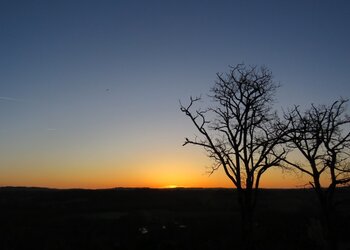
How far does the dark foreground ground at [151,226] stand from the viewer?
27516mm

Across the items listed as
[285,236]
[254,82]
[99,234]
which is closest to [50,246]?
[99,234]

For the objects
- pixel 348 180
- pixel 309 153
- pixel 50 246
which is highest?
pixel 309 153

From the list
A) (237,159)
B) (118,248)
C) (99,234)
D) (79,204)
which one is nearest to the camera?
(118,248)

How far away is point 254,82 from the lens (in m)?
23.2

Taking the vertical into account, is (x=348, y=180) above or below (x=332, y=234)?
above

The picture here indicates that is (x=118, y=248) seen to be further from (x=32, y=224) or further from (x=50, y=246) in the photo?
(x=32, y=224)

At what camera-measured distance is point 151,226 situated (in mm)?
36500

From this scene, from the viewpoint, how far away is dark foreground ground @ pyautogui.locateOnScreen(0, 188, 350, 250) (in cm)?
2752

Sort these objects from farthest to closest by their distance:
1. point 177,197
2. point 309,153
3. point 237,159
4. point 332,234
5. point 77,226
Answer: point 177,197, point 77,226, point 309,153, point 332,234, point 237,159

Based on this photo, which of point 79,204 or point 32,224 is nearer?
point 32,224

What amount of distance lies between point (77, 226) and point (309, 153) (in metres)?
22.7

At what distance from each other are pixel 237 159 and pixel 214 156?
5.02 ft

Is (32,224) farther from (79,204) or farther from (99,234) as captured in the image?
(79,204)

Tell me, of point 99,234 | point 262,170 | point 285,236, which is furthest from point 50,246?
point 285,236
